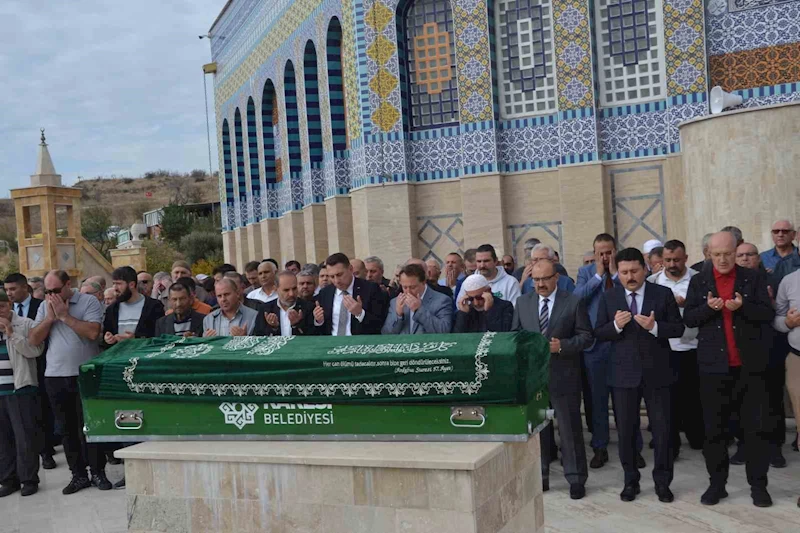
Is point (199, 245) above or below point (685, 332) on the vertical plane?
above

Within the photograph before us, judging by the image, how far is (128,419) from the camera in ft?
15.7

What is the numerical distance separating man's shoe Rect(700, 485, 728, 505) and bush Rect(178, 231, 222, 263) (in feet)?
120

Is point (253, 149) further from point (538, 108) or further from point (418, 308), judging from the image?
point (418, 308)

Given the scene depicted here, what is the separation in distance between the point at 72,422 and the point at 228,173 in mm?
20889

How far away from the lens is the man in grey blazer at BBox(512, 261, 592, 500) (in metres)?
6.23

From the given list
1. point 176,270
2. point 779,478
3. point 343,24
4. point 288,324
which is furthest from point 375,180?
point 779,478

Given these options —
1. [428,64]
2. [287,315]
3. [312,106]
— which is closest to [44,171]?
[312,106]

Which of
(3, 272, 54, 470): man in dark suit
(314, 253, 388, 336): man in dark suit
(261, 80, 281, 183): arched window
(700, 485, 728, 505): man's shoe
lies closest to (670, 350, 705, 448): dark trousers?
(700, 485, 728, 505): man's shoe

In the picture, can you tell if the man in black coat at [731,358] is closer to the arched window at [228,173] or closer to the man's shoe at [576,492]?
the man's shoe at [576,492]

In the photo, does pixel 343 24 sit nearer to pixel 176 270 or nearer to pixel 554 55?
pixel 554 55

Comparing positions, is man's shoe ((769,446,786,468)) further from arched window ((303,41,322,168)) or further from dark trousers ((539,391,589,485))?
arched window ((303,41,322,168))

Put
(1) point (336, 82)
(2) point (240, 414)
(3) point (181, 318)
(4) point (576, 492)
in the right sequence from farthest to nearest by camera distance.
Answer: (1) point (336, 82) < (3) point (181, 318) < (4) point (576, 492) < (2) point (240, 414)

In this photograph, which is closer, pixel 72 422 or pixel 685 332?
pixel 685 332

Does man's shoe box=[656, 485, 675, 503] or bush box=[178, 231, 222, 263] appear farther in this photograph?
bush box=[178, 231, 222, 263]
